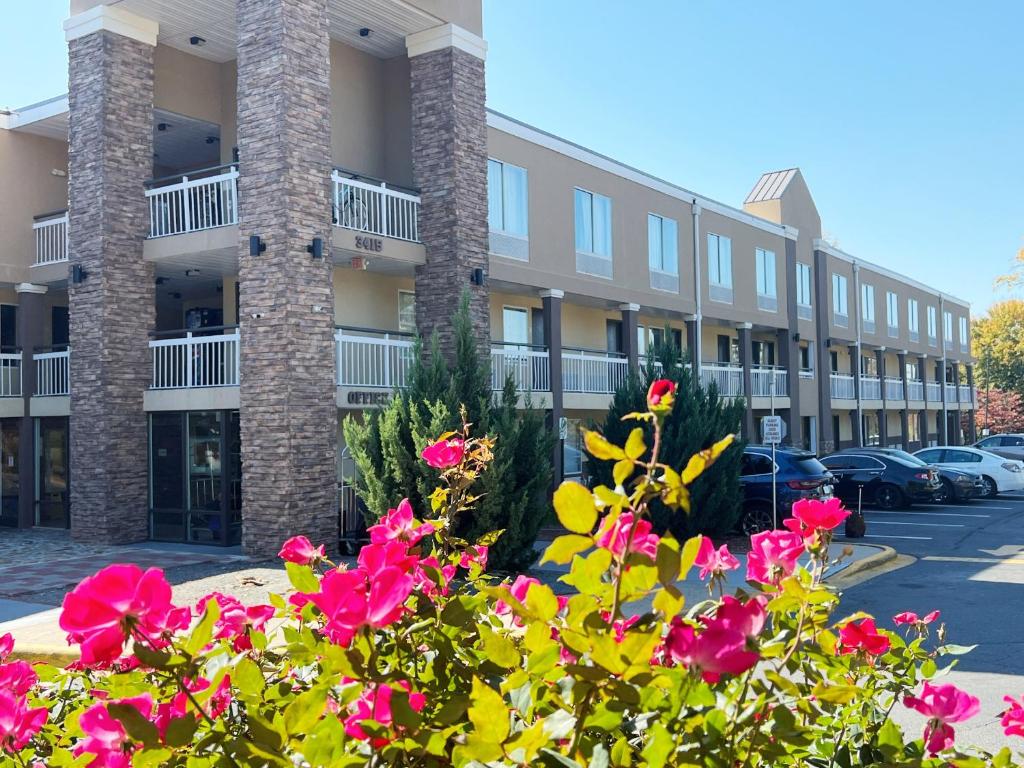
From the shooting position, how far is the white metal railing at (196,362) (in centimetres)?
1672

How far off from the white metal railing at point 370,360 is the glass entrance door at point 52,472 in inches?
288

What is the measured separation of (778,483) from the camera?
1861 cm

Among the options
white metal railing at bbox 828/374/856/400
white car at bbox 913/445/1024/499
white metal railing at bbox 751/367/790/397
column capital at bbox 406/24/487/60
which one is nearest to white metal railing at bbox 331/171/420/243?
column capital at bbox 406/24/487/60

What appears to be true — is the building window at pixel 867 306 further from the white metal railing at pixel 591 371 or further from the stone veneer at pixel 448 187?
the stone veneer at pixel 448 187

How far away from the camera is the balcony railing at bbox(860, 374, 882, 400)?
4031cm

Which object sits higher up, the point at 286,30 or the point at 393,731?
the point at 286,30

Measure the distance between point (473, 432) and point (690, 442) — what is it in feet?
17.0

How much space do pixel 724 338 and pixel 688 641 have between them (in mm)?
31787

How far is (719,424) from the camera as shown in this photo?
1847 cm

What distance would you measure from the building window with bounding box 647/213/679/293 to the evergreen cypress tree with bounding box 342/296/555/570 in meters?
12.4

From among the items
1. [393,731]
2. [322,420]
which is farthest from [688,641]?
[322,420]

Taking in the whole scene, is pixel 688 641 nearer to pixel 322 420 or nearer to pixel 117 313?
pixel 322 420

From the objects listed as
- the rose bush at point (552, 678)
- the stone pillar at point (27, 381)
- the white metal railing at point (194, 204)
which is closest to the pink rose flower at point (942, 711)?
the rose bush at point (552, 678)

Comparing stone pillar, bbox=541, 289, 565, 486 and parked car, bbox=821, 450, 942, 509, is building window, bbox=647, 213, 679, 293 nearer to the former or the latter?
stone pillar, bbox=541, 289, 565, 486
